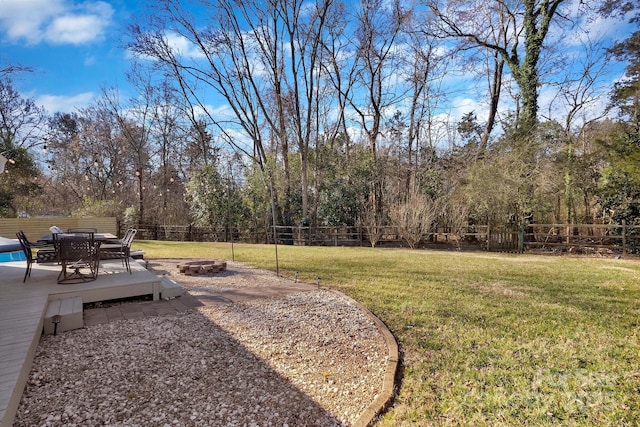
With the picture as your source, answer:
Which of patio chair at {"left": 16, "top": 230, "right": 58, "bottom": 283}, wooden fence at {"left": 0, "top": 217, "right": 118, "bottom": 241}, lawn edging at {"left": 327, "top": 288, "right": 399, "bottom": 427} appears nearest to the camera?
lawn edging at {"left": 327, "top": 288, "right": 399, "bottom": 427}

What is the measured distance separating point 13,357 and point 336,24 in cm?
1695

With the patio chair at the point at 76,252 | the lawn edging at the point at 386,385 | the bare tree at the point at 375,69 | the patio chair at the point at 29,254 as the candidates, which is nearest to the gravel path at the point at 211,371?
the lawn edging at the point at 386,385

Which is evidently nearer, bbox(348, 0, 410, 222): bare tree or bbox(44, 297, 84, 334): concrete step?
bbox(44, 297, 84, 334): concrete step

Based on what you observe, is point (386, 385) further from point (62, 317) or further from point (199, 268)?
point (199, 268)

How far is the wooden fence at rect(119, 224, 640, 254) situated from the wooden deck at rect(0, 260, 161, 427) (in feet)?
12.3

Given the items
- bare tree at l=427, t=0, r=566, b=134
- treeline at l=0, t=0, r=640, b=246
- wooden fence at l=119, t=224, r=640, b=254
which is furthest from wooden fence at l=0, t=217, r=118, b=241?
bare tree at l=427, t=0, r=566, b=134

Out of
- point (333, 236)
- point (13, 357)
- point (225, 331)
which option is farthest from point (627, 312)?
point (333, 236)

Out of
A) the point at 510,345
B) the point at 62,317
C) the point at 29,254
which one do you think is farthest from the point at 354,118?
the point at 62,317

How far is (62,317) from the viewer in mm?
3416

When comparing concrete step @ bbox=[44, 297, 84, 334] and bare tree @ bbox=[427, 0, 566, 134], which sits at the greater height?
bare tree @ bbox=[427, 0, 566, 134]

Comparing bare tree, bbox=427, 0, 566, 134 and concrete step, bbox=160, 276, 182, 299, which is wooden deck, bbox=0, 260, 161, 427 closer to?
concrete step, bbox=160, 276, 182, 299

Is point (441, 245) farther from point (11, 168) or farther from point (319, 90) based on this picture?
point (11, 168)

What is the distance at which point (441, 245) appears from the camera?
1331 cm

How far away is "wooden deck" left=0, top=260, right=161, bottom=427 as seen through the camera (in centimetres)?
215
